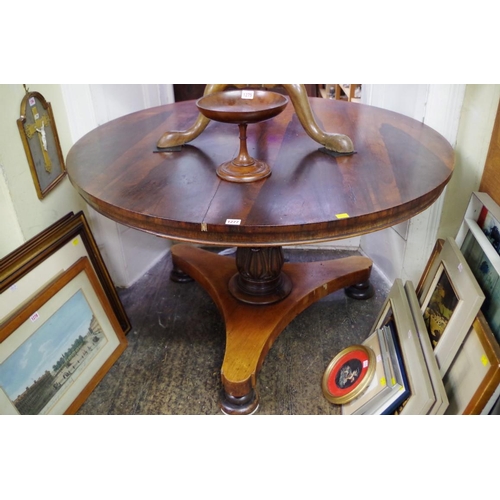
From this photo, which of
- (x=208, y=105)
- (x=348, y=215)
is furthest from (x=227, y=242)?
(x=208, y=105)

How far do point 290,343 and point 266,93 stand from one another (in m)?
0.88

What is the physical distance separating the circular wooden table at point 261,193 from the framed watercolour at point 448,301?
0.86ft

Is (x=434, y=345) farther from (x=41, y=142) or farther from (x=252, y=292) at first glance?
(x=41, y=142)

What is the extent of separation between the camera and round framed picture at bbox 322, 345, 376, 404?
129 centimetres

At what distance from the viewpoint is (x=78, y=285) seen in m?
1.39

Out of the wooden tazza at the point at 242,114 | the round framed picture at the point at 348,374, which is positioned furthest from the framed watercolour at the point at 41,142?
the round framed picture at the point at 348,374

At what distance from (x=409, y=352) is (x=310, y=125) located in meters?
0.67

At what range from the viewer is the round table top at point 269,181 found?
0.86 meters

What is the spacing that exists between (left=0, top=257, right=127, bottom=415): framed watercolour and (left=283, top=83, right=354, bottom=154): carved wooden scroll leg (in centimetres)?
81

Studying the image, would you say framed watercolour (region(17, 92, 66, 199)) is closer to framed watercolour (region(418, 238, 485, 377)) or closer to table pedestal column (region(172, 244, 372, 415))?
table pedestal column (region(172, 244, 372, 415))

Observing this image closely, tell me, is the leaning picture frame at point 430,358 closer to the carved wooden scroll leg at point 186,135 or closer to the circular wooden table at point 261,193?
the circular wooden table at point 261,193

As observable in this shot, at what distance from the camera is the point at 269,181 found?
1010mm

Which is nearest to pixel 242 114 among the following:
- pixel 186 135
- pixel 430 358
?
pixel 186 135

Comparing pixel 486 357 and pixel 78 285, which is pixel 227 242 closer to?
pixel 486 357
